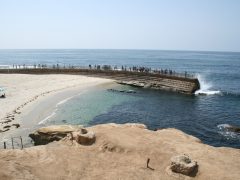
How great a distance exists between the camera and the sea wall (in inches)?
2404

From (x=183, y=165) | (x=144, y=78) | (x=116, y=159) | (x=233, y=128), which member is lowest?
(x=233, y=128)

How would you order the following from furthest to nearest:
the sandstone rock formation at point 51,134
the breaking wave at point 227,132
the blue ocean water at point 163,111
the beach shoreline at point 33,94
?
1. the blue ocean water at point 163,111
2. the beach shoreline at point 33,94
3. the breaking wave at point 227,132
4. the sandstone rock formation at point 51,134

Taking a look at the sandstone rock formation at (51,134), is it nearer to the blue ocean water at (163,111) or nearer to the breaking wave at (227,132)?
the blue ocean water at (163,111)

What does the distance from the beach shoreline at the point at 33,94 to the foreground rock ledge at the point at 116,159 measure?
12.0 metres

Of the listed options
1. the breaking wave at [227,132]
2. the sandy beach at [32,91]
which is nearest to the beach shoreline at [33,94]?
the sandy beach at [32,91]

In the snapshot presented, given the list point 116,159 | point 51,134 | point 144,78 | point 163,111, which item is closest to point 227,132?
point 163,111

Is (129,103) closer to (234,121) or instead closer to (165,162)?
(234,121)

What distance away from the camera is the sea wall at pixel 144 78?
200 feet

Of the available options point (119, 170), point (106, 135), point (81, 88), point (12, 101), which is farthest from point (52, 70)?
point (119, 170)

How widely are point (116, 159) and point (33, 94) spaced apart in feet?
114

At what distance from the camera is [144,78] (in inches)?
2689

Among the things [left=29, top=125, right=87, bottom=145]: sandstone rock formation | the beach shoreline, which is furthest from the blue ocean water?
[left=29, top=125, right=87, bottom=145]: sandstone rock formation

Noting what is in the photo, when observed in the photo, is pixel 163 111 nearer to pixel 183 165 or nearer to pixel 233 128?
pixel 233 128

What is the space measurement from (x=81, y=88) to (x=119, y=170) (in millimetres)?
41813
